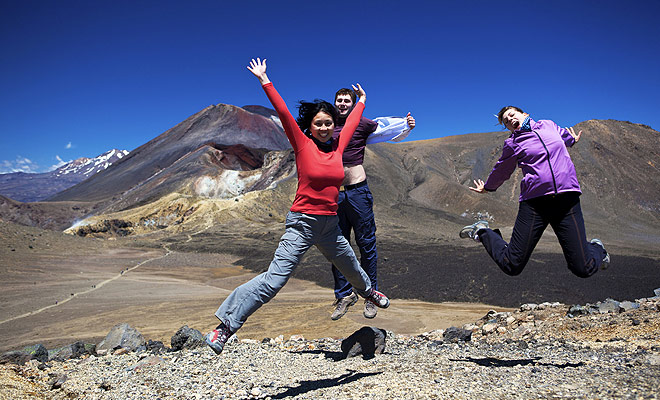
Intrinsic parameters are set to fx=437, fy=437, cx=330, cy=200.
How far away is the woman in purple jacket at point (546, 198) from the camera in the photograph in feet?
11.8

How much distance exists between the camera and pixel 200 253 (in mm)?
27578

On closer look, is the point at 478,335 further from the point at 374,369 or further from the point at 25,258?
the point at 25,258

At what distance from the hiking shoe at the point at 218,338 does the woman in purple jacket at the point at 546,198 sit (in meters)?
2.46

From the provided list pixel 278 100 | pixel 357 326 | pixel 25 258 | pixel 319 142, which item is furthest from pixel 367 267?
pixel 25 258

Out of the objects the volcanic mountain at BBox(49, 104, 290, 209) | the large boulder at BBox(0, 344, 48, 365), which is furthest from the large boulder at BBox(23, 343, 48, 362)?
the volcanic mountain at BBox(49, 104, 290, 209)

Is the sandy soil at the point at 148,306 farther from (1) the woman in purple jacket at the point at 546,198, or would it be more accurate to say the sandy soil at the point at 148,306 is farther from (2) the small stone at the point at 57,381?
(1) the woman in purple jacket at the point at 546,198

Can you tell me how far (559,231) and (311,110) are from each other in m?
2.34

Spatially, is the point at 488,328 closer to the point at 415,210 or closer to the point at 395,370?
the point at 395,370

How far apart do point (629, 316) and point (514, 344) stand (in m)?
1.81

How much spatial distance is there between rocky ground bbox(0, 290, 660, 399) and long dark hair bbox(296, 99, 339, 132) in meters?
2.11

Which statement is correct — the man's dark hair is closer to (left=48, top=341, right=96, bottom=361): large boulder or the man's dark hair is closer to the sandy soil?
(left=48, top=341, right=96, bottom=361): large boulder

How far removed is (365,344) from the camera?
15.0ft

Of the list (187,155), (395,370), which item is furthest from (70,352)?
(187,155)

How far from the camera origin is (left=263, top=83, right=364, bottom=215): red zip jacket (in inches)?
129
